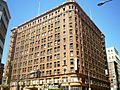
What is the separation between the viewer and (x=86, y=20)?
65688mm

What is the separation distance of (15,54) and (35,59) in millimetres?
15688

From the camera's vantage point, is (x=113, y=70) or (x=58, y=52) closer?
(x=58, y=52)

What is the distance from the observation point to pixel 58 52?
5434cm

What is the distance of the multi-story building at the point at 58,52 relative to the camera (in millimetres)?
49625

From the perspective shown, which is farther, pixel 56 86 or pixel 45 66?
pixel 45 66

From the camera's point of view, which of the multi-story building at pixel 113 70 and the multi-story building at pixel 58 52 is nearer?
→ the multi-story building at pixel 58 52

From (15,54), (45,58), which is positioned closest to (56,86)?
(45,58)

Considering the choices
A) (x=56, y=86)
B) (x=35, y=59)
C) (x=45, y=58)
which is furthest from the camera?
(x=35, y=59)

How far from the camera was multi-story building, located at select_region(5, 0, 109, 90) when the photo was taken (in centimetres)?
4962

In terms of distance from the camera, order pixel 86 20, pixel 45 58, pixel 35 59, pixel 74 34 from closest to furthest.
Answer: pixel 74 34 → pixel 45 58 → pixel 35 59 → pixel 86 20

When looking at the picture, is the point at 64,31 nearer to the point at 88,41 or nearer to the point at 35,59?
the point at 88,41

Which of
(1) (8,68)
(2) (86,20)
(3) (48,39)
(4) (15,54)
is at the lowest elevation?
(1) (8,68)

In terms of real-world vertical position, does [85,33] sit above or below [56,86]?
above

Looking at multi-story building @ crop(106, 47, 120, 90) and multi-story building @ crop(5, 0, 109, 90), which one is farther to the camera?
multi-story building @ crop(106, 47, 120, 90)
